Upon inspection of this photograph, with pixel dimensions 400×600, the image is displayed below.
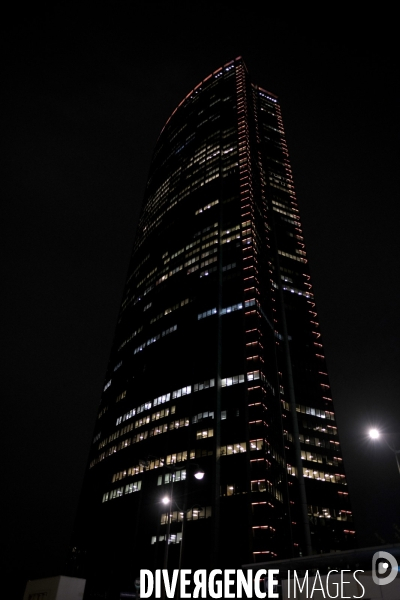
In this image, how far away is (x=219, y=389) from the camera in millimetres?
91375

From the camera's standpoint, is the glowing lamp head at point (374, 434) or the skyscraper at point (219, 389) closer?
the glowing lamp head at point (374, 434)

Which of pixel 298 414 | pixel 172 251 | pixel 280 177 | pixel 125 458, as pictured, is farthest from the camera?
pixel 280 177

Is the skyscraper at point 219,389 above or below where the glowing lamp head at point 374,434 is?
above

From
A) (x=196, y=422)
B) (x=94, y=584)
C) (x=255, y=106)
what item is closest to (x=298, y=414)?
(x=196, y=422)

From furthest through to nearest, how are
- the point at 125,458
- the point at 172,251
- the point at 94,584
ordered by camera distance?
the point at 172,251 < the point at 125,458 < the point at 94,584

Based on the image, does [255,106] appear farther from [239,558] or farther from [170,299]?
[239,558]

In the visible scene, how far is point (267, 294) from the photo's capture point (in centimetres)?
11706

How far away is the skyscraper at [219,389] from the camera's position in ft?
257

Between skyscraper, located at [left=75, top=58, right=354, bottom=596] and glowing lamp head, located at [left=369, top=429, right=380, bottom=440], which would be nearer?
glowing lamp head, located at [left=369, top=429, right=380, bottom=440]

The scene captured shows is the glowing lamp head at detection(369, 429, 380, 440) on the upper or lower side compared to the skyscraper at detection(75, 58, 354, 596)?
lower

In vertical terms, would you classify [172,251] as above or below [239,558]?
above

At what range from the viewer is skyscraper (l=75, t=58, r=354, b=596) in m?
78.2

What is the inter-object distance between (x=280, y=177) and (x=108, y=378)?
96.3 m

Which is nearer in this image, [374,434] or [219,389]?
[374,434]
